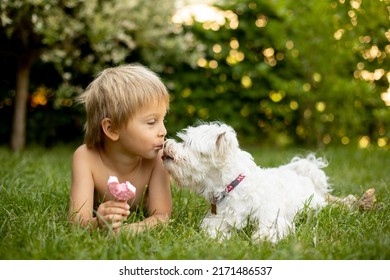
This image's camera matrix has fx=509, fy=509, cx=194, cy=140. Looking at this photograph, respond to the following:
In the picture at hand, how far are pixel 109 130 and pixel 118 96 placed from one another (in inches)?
9.2

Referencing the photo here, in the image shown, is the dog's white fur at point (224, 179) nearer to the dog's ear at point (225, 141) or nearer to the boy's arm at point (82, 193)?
the dog's ear at point (225, 141)

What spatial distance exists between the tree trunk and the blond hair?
3.51 metres

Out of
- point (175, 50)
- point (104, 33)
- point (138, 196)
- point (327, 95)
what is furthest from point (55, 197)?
point (327, 95)

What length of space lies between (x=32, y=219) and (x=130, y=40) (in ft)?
13.0

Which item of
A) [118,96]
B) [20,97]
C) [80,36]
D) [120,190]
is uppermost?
[80,36]

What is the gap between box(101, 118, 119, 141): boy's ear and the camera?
323 cm

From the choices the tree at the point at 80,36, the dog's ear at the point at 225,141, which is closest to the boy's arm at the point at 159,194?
the dog's ear at the point at 225,141

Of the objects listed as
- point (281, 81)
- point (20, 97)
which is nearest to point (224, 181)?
point (20, 97)

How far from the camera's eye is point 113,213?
2.87 meters

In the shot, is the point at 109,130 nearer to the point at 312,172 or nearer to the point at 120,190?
the point at 120,190

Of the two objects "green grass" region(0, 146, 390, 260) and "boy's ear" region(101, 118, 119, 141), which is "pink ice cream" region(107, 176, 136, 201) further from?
"boy's ear" region(101, 118, 119, 141)

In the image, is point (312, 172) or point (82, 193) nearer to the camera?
point (82, 193)

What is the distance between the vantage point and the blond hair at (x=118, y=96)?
316cm

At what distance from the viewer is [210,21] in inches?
296
